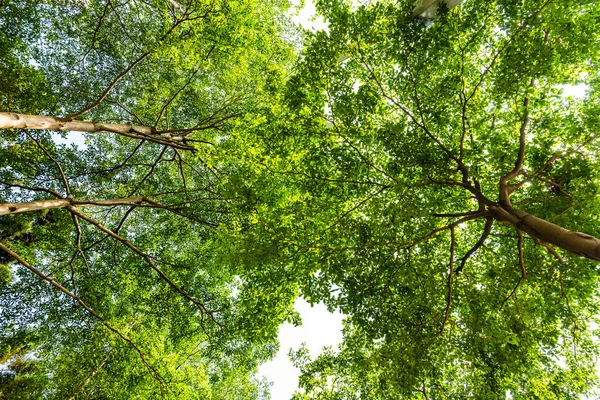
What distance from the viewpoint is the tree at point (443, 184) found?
13.4 ft

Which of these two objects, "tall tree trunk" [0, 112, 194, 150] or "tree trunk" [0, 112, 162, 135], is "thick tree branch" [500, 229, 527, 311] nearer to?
"tall tree trunk" [0, 112, 194, 150]

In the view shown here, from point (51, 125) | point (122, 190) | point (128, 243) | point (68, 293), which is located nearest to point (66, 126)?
point (51, 125)

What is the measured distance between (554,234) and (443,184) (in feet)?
6.09

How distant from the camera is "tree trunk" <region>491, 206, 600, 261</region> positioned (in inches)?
112

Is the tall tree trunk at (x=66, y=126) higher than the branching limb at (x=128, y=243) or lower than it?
higher

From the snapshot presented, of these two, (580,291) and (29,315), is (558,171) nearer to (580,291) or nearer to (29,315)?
(580,291)

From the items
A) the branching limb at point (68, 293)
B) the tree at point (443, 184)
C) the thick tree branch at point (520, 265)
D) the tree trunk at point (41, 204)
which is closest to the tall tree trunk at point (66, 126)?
the tree trunk at point (41, 204)

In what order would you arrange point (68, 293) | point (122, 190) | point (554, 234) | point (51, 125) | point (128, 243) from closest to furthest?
point (554, 234) < point (51, 125) < point (68, 293) < point (128, 243) < point (122, 190)

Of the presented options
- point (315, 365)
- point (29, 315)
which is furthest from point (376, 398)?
point (29, 315)

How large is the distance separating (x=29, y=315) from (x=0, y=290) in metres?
1.17

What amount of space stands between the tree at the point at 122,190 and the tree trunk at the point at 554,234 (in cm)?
604

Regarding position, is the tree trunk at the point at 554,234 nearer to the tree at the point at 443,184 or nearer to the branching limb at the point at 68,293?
the tree at the point at 443,184

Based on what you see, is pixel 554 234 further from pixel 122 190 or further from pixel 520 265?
pixel 122 190

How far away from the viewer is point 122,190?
32.3ft
